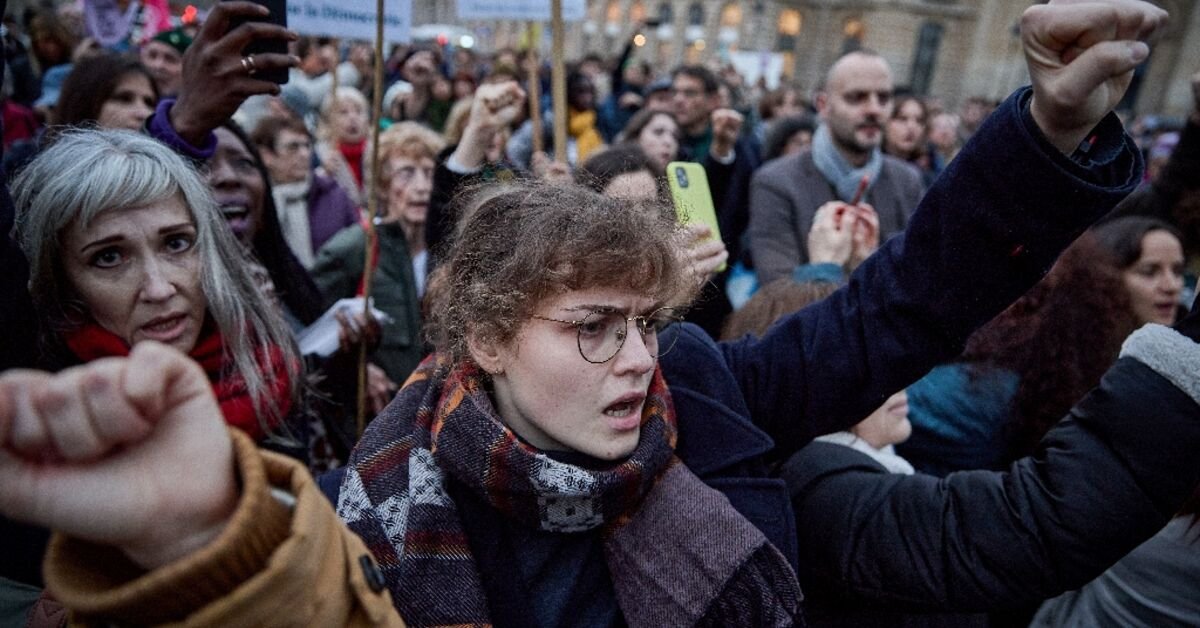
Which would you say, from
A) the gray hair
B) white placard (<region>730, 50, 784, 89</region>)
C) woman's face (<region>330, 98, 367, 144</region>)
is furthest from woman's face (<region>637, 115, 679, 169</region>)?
white placard (<region>730, 50, 784, 89</region>)

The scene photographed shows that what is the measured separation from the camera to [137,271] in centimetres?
159

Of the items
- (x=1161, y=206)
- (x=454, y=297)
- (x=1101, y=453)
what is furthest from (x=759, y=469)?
(x=1161, y=206)

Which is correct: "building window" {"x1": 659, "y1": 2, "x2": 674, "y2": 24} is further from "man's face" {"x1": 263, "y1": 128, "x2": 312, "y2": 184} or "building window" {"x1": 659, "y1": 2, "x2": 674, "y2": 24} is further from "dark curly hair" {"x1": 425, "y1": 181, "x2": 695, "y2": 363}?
"dark curly hair" {"x1": 425, "y1": 181, "x2": 695, "y2": 363}

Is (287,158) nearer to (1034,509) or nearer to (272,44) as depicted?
(272,44)

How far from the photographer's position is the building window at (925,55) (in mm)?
36438

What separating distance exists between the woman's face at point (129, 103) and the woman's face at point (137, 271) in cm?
127

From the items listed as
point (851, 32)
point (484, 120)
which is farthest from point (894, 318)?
point (851, 32)

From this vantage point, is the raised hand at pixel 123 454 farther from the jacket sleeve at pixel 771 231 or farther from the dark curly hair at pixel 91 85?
the jacket sleeve at pixel 771 231

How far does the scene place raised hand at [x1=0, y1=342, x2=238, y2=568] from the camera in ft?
2.09

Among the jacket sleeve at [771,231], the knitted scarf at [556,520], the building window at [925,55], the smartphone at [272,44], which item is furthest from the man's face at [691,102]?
the building window at [925,55]

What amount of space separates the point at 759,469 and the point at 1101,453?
0.53 metres

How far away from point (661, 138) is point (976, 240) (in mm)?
3294

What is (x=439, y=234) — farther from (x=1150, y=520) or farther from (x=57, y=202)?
(x=1150, y=520)

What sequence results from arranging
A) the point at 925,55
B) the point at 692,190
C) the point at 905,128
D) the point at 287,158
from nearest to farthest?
the point at 692,190 < the point at 287,158 < the point at 905,128 < the point at 925,55
